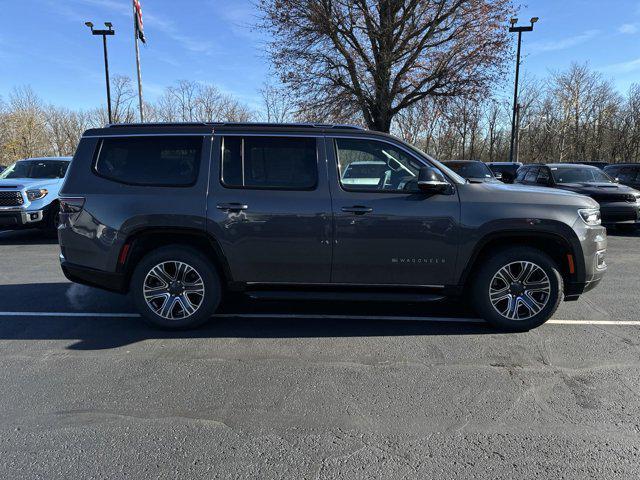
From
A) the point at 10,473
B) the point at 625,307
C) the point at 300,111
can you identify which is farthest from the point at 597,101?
the point at 10,473

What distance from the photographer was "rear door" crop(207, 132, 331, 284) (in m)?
4.36

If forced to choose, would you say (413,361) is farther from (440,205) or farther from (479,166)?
(479,166)

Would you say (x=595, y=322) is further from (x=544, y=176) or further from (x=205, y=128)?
(x=544, y=176)

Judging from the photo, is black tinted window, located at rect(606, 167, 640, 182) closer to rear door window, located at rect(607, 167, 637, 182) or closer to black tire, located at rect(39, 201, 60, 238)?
rear door window, located at rect(607, 167, 637, 182)

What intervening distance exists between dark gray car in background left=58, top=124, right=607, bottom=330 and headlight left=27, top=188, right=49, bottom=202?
6.77 metres

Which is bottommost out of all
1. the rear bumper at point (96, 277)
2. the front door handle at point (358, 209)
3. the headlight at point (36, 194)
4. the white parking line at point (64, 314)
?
the white parking line at point (64, 314)

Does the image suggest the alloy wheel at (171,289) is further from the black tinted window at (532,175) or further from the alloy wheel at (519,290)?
the black tinted window at (532,175)

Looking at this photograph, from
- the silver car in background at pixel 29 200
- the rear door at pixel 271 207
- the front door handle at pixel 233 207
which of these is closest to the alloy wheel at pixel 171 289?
the rear door at pixel 271 207

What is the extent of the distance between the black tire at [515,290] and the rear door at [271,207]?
5.14 feet

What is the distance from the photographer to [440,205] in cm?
434

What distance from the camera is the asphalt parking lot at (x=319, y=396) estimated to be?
2566mm

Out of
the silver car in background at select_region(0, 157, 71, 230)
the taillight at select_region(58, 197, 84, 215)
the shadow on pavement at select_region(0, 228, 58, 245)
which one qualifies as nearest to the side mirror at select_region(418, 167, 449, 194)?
the taillight at select_region(58, 197, 84, 215)

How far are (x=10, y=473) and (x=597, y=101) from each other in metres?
50.0

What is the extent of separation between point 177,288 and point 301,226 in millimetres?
1436
